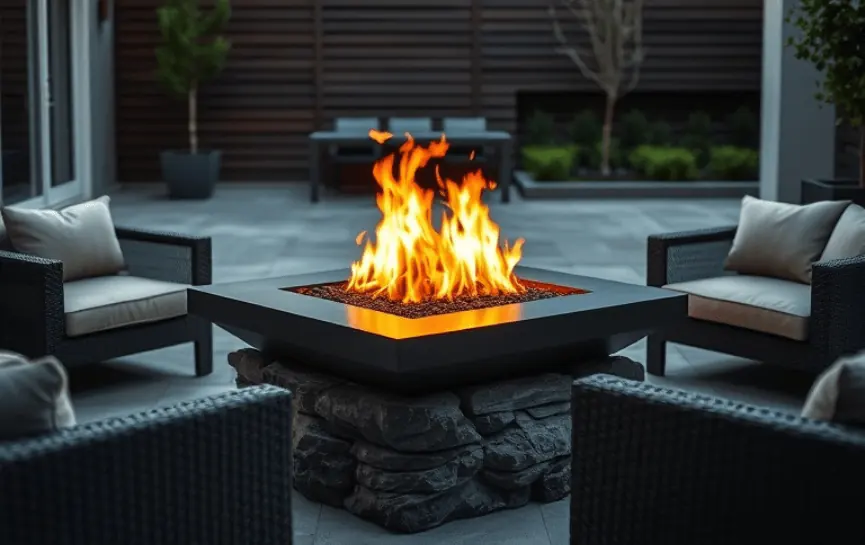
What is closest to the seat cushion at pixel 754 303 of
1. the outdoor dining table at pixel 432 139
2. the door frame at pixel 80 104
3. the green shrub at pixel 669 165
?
the outdoor dining table at pixel 432 139

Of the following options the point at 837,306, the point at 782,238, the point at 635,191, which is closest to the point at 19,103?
the point at 635,191

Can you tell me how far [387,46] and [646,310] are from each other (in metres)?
11.5

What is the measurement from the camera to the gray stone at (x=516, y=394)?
13.7 ft

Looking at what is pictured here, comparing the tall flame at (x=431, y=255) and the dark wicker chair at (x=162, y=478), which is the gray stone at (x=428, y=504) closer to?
the tall flame at (x=431, y=255)

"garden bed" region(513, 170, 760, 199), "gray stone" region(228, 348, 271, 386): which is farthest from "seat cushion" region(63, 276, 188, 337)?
"garden bed" region(513, 170, 760, 199)

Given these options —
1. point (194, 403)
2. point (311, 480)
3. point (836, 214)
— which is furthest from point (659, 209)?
point (194, 403)

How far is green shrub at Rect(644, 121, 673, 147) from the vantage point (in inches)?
608

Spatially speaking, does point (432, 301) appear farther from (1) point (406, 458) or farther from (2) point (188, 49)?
(2) point (188, 49)

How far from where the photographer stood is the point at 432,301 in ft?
14.7

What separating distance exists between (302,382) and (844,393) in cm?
208

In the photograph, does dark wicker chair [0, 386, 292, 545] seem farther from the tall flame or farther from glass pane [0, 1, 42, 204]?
glass pane [0, 1, 42, 204]

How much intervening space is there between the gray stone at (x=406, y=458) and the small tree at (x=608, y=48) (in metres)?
10.9

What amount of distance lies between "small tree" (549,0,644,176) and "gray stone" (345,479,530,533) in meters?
10.8

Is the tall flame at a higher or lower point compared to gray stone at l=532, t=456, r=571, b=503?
higher
